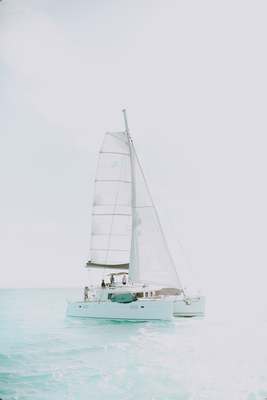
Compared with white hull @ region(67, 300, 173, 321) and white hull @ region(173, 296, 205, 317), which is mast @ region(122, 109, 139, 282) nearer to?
white hull @ region(67, 300, 173, 321)

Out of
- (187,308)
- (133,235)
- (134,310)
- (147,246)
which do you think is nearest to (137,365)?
(134,310)

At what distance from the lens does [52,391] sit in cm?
615

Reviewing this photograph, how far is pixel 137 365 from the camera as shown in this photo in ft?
25.8

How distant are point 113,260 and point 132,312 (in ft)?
9.37

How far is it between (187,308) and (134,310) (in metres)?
2.20

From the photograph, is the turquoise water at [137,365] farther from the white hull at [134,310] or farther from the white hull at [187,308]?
A: the white hull at [187,308]

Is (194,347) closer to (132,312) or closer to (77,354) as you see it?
(77,354)

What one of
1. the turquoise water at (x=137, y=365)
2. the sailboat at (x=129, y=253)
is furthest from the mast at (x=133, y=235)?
the turquoise water at (x=137, y=365)

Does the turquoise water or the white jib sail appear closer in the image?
the turquoise water

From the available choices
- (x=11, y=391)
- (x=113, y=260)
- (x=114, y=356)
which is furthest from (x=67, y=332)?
(x=11, y=391)

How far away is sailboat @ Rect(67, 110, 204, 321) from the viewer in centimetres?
1456

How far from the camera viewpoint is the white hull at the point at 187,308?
14797mm

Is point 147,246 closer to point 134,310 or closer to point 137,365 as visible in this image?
point 134,310

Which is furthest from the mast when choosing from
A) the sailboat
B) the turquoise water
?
the turquoise water
